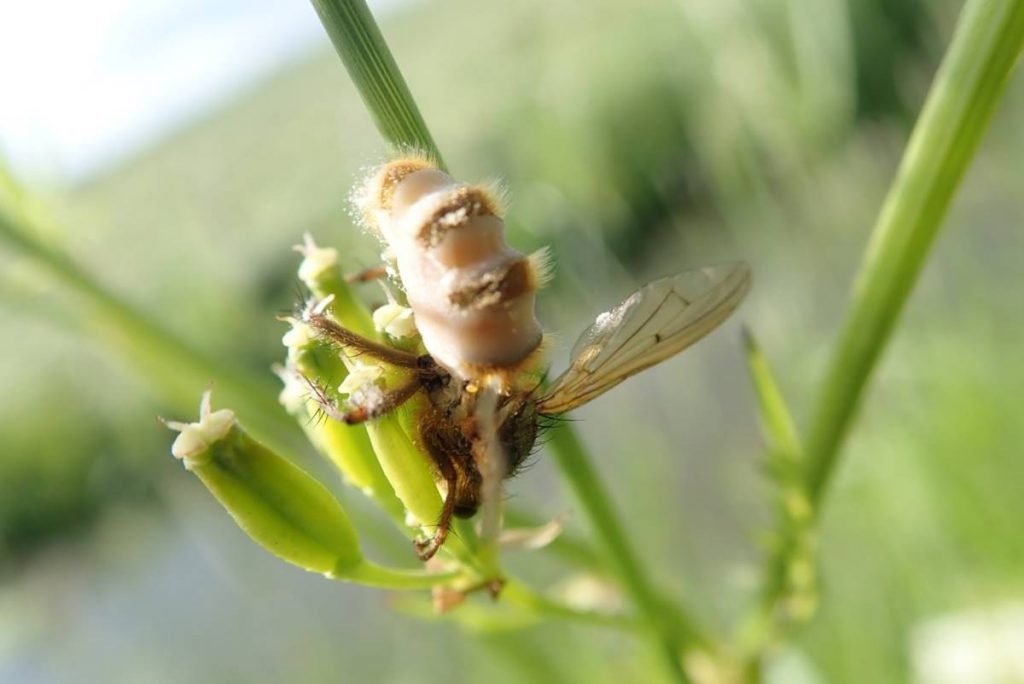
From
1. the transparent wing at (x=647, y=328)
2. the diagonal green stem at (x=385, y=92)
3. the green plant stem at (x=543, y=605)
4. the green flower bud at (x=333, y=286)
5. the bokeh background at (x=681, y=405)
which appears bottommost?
the bokeh background at (x=681, y=405)

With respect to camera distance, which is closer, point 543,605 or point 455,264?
point 455,264

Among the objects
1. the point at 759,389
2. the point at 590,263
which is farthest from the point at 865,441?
the point at 759,389

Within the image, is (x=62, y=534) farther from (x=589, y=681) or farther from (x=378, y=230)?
(x=378, y=230)

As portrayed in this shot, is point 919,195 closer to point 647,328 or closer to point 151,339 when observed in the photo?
point 647,328

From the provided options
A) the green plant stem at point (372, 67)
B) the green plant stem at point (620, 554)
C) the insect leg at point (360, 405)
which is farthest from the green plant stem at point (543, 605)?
the green plant stem at point (372, 67)

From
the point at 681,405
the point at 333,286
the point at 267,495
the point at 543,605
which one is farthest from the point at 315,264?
the point at 681,405

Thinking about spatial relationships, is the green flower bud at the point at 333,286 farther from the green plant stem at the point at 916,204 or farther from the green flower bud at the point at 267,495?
the green plant stem at the point at 916,204

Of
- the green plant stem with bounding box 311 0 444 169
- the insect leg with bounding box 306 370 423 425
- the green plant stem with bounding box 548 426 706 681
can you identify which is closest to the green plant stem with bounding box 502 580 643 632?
the green plant stem with bounding box 548 426 706 681
